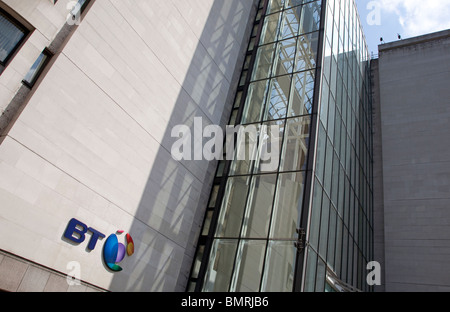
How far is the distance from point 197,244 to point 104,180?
666 cm

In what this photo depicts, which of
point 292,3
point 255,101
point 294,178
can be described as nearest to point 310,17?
point 292,3

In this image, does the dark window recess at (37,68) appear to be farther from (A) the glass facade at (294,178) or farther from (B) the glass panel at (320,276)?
(B) the glass panel at (320,276)

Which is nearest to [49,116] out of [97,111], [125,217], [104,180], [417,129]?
[97,111]

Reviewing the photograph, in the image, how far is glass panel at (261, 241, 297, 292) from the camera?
14.9 m

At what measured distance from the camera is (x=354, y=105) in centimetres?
2958

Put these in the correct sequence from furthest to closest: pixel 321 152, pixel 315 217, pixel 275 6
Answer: pixel 275 6 → pixel 321 152 → pixel 315 217

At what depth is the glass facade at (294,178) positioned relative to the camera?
1602 centimetres

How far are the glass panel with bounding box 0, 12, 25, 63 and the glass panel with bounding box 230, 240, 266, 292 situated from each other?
493 inches

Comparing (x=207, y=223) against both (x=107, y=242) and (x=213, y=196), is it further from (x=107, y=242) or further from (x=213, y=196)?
(x=107, y=242)

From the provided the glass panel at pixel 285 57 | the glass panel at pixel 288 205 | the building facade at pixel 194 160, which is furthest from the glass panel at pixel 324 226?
the glass panel at pixel 285 57

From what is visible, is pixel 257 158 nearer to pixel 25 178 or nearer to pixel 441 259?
pixel 25 178

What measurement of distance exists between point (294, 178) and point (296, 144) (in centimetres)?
217

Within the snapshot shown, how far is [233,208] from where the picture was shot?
18578 millimetres

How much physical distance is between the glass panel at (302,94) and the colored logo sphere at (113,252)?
11.7 m
